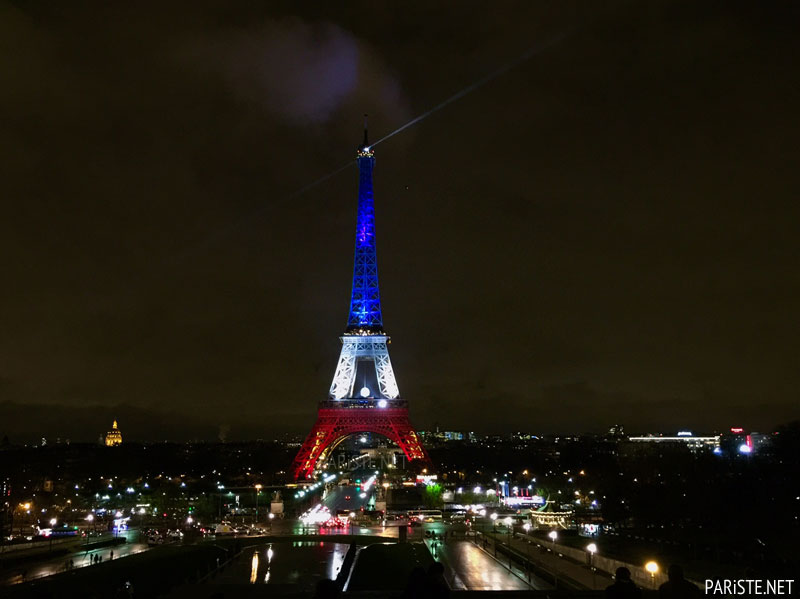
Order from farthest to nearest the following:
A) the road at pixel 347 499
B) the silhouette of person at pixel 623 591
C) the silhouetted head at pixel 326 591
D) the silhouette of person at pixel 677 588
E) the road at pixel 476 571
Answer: the road at pixel 347 499, the road at pixel 476 571, the silhouette of person at pixel 677 588, the silhouette of person at pixel 623 591, the silhouetted head at pixel 326 591

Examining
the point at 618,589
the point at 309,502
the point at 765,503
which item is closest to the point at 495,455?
the point at 309,502

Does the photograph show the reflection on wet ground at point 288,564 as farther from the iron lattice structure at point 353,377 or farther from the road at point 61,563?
the iron lattice structure at point 353,377

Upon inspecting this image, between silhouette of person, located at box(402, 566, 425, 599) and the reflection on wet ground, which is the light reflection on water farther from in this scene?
silhouette of person, located at box(402, 566, 425, 599)

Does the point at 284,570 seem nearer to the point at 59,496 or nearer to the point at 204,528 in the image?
the point at 204,528

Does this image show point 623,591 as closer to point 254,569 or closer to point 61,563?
point 254,569

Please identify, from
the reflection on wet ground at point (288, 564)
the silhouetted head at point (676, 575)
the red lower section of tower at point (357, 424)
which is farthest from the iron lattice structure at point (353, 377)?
the silhouetted head at point (676, 575)

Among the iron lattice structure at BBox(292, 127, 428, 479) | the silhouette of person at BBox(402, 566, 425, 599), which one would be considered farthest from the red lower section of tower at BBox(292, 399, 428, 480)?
the silhouette of person at BBox(402, 566, 425, 599)

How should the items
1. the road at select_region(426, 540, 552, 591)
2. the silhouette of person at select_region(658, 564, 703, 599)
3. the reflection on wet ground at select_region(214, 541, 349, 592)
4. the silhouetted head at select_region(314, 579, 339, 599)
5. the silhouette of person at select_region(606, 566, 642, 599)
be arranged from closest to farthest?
the silhouetted head at select_region(314, 579, 339, 599) → the silhouette of person at select_region(606, 566, 642, 599) → the silhouette of person at select_region(658, 564, 703, 599) → the road at select_region(426, 540, 552, 591) → the reflection on wet ground at select_region(214, 541, 349, 592)
